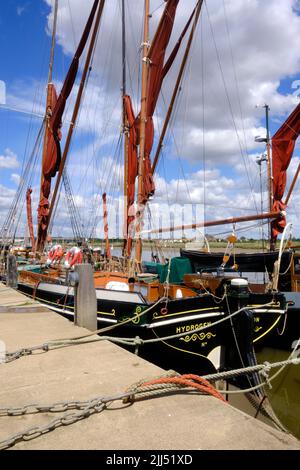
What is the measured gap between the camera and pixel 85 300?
6.51m

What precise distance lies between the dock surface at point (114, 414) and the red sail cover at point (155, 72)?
33.0 feet

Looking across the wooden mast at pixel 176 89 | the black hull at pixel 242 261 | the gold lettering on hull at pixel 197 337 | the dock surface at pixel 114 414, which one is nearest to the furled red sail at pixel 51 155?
the wooden mast at pixel 176 89

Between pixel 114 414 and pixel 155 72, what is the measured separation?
1420 centimetres

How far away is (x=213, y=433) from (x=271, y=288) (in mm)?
8100

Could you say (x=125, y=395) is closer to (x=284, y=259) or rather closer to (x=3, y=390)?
(x=3, y=390)

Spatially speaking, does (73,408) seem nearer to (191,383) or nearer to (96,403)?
(96,403)

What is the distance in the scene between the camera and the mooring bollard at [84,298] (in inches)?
256

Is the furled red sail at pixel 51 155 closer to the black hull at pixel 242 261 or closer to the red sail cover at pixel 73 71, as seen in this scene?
the red sail cover at pixel 73 71

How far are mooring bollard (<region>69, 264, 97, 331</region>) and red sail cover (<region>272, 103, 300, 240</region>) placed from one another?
1118cm

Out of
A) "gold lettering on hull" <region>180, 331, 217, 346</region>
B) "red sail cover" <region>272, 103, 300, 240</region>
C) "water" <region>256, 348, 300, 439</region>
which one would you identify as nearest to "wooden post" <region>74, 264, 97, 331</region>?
"gold lettering on hull" <region>180, 331, 217, 346</region>

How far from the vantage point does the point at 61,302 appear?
1050 cm

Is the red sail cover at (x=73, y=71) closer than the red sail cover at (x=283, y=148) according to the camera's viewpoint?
No

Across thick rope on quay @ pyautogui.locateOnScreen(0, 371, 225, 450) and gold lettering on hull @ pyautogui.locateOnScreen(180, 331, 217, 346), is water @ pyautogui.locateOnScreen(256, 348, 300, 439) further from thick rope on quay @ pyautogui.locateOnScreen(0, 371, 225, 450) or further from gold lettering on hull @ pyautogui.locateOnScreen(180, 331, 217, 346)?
thick rope on quay @ pyautogui.locateOnScreen(0, 371, 225, 450)
